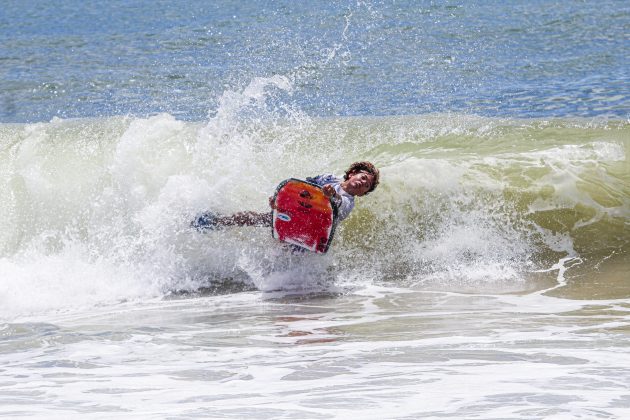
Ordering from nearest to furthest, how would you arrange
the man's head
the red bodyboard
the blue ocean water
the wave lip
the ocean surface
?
1. the ocean surface
2. the red bodyboard
3. the man's head
4. the wave lip
5. the blue ocean water

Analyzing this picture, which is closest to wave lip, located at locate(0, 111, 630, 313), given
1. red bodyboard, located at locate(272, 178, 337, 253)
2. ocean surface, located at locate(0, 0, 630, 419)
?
ocean surface, located at locate(0, 0, 630, 419)

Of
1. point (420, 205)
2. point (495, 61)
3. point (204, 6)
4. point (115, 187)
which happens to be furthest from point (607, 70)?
point (204, 6)

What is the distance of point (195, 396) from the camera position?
5.02 m

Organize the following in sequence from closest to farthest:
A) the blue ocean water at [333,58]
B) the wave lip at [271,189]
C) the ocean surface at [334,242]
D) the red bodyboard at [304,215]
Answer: the ocean surface at [334,242]
the red bodyboard at [304,215]
the wave lip at [271,189]
the blue ocean water at [333,58]

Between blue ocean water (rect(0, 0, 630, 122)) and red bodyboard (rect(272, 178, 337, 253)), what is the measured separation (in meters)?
5.97

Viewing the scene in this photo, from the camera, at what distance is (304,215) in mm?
8320

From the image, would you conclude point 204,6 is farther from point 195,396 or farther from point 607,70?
point 195,396

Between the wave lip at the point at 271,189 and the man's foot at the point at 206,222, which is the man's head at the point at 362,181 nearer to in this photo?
the wave lip at the point at 271,189

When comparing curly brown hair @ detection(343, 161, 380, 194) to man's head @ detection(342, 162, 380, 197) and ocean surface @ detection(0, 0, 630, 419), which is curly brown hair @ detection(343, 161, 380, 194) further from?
ocean surface @ detection(0, 0, 630, 419)

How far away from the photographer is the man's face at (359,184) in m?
8.45

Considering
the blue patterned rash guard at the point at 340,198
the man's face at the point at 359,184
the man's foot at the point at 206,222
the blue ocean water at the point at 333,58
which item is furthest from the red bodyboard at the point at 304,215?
the blue ocean water at the point at 333,58

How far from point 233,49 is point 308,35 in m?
1.73

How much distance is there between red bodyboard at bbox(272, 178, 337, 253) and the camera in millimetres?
8328

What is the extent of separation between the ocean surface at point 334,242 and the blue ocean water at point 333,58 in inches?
3.2
